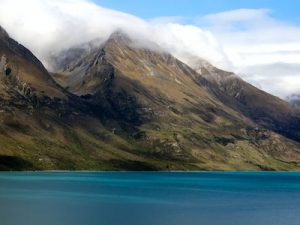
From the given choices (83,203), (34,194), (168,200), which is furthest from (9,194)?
(168,200)

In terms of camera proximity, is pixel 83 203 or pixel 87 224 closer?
pixel 87 224

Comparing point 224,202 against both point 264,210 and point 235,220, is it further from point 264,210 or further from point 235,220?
point 235,220

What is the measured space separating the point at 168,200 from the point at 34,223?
264ft

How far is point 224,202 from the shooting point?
197 metres

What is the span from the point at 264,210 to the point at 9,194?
83827 mm

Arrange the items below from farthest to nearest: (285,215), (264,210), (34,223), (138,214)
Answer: (264,210) < (285,215) < (138,214) < (34,223)

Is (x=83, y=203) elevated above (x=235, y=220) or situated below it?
below

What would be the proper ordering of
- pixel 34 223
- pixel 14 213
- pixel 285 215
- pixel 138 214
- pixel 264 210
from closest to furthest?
pixel 34 223, pixel 14 213, pixel 138 214, pixel 285 215, pixel 264 210

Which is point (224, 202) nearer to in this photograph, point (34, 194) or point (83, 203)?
point (83, 203)

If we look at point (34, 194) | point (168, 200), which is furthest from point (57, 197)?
point (168, 200)

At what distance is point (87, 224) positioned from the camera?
12294 cm

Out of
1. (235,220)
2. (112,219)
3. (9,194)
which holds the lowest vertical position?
(9,194)

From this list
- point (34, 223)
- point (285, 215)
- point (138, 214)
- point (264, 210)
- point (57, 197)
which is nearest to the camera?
point (34, 223)

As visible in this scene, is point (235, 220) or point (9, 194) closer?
point (235, 220)
